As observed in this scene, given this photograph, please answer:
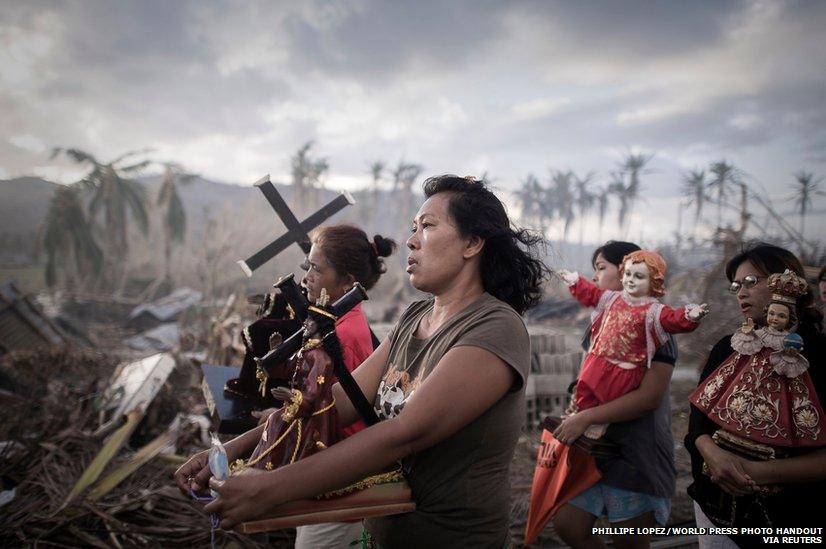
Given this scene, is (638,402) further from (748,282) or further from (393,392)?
(393,392)

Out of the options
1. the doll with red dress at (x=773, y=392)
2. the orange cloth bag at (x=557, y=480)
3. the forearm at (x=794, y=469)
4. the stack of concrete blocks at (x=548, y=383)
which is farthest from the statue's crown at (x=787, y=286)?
the stack of concrete blocks at (x=548, y=383)

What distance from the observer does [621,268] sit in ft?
10.6

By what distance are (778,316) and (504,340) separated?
131 cm

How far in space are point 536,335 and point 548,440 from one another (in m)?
5.38

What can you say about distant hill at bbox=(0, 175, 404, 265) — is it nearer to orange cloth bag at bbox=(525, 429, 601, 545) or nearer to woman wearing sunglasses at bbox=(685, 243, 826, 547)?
orange cloth bag at bbox=(525, 429, 601, 545)

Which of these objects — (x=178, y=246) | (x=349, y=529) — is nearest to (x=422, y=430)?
(x=349, y=529)

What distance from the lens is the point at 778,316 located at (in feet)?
6.64

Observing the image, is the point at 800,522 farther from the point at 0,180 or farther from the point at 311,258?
the point at 0,180

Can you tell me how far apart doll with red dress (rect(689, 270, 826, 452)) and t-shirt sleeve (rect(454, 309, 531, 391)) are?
3.77 feet

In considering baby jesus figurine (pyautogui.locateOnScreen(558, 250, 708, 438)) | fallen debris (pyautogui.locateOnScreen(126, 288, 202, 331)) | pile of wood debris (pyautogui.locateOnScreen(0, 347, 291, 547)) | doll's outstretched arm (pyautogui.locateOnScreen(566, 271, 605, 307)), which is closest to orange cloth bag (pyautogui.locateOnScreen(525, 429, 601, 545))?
baby jesus figurine (pyautogui.locateOnScreen(558, 250, 708, 438))

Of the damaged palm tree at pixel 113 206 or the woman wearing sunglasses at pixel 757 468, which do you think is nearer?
the woman wearing sunglasses at pixel 757 468

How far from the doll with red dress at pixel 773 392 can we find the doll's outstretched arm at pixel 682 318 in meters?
0.41

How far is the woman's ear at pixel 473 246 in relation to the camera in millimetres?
1902

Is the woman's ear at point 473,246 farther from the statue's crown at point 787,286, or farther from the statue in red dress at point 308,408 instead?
the statue's crown at point 787,286
